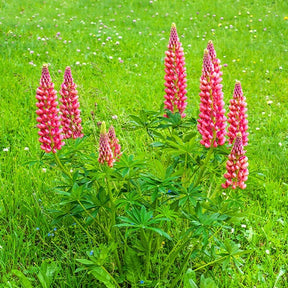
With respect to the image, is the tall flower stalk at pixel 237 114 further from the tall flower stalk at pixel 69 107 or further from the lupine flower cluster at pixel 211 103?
the tall flower stalk at pixel 69 107

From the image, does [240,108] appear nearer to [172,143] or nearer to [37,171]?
[172,143]

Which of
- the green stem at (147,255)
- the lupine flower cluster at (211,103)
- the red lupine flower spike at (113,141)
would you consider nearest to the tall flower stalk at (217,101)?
the lupine flower cluster at (211,103)

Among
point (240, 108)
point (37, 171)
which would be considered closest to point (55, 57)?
point (37, 171)

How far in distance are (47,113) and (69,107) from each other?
0.35m

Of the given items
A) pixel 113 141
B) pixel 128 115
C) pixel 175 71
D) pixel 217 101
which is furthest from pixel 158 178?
pixel 128 115

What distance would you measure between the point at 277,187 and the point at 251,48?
5.08 meters

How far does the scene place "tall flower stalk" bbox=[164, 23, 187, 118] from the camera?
2691mm

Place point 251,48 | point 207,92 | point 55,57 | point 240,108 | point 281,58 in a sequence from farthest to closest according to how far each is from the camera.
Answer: point 251,48
point 281,58
point 55,57
point 240,108
point 207,92

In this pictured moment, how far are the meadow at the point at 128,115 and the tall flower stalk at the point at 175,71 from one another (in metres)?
0.17

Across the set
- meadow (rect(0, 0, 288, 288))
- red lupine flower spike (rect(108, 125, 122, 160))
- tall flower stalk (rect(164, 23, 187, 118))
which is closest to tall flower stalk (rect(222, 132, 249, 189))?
meadow (rect(0, 0, 288, 288))

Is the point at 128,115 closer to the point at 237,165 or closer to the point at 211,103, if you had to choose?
the point at 211,103

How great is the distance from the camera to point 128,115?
131 inches

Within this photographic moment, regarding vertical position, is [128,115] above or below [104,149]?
below

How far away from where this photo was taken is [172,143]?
2354 millimetres
